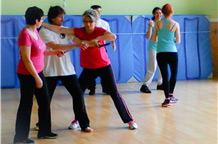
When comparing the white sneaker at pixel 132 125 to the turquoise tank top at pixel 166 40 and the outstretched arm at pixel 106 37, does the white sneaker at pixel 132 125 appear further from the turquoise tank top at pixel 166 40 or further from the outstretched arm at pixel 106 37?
the turquoise tank top at pixel 166 40

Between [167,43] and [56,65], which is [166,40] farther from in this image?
[56,65]

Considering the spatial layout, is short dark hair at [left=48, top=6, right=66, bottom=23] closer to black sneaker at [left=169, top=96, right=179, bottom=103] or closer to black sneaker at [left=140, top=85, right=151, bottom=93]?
black sneaker at [left=169, top=96, right=179, bottom=103]

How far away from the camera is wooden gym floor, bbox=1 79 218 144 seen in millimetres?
3779

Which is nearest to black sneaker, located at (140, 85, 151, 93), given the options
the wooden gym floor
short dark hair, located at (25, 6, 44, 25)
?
the wooden gym floor

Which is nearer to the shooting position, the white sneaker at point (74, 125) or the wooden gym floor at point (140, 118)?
the wooden gym floor at point (140, 118)

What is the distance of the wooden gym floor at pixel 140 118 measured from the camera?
378 centimetres

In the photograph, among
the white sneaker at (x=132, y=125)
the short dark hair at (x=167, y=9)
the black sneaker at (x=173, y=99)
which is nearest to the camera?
the white sneaker at (x=132, y=125)

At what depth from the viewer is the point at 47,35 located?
373 centimetres

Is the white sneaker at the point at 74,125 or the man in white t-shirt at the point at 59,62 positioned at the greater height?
the man in white t-shirt at the point at 59,62

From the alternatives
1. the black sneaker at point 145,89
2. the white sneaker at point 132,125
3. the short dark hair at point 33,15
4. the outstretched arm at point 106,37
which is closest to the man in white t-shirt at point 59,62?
the outstretched arm at point 106,37

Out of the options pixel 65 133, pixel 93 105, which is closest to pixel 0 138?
pixel 65 133

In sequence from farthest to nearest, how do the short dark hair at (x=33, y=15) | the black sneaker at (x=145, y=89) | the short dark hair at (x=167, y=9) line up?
the black sneaker at (x=145, y=89) → the short dark hair at (x=167, y=9) → the short dark hair at (x=33, y=15)

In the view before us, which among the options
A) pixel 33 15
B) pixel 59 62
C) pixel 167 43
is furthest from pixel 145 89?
pixel 33 15

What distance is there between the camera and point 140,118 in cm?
458
